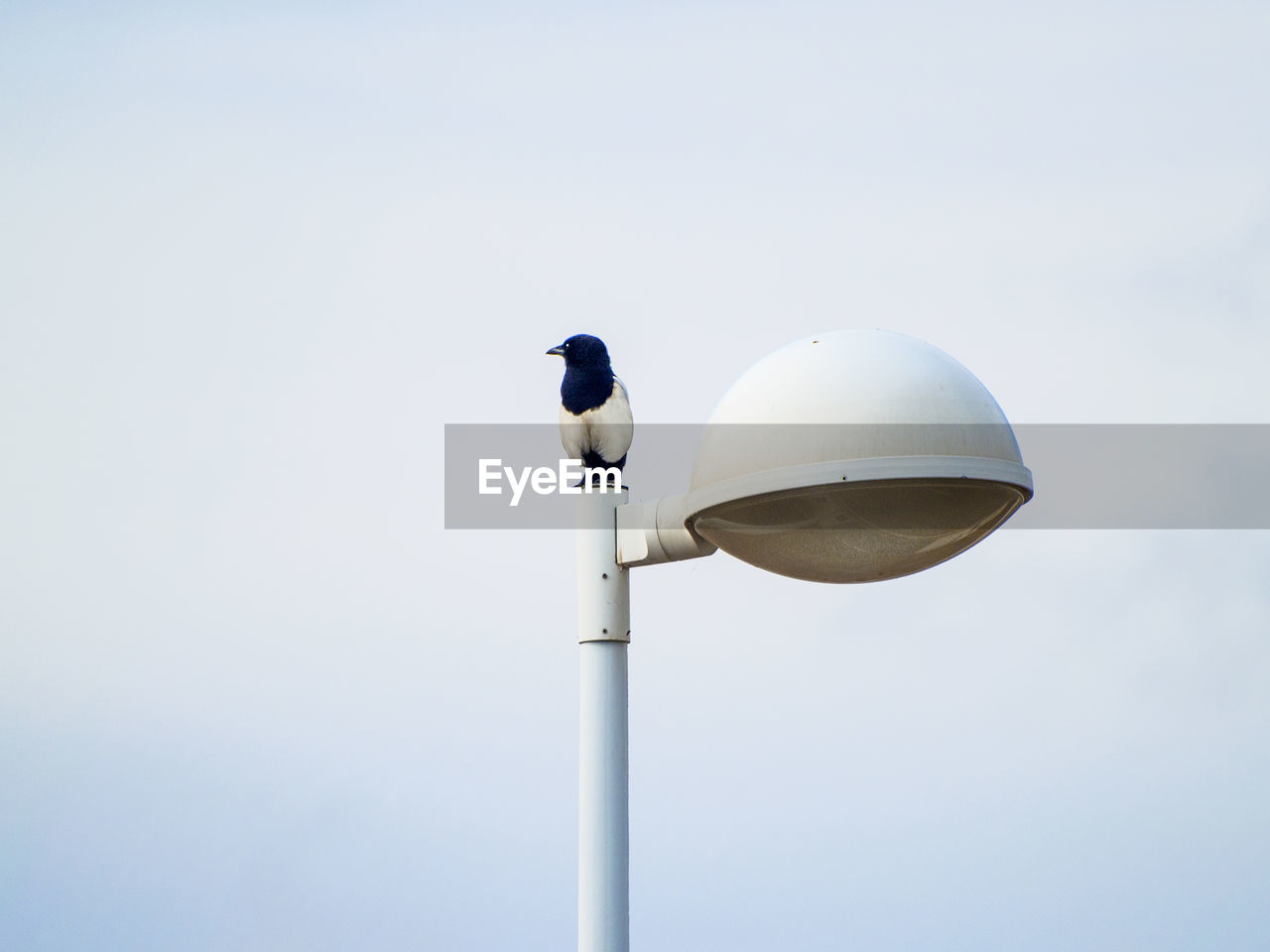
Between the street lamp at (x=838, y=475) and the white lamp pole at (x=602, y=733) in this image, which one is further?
the white lamp pole at (x=602, y=733)

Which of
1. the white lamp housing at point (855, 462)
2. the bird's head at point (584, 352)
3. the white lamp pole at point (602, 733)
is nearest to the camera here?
the white lamp housing at point (855, 462)

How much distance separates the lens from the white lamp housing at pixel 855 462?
3.67 meters

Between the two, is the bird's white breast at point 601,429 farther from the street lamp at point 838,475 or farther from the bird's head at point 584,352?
the street lamp at point 838,475

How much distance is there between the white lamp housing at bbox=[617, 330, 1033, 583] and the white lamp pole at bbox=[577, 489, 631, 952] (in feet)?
1.97

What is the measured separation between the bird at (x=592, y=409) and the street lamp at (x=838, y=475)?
0.52m

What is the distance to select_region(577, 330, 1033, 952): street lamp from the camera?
12.1 feet

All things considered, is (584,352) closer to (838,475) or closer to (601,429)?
(601,429)

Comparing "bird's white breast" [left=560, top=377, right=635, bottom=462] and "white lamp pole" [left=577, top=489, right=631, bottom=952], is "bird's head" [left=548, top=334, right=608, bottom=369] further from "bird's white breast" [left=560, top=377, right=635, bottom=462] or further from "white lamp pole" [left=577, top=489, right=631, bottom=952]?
"white lamp pole" [left=577, top=489, right=631, bottom=952]

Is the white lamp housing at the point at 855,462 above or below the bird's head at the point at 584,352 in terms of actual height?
below

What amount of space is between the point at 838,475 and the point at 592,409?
4.79 feet

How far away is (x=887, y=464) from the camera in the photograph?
363 cm

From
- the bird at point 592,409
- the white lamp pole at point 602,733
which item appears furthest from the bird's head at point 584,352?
the white lamp pole at point 602,733

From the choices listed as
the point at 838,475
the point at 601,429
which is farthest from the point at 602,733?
the point at 838,475

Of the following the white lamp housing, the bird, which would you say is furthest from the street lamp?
the bird
